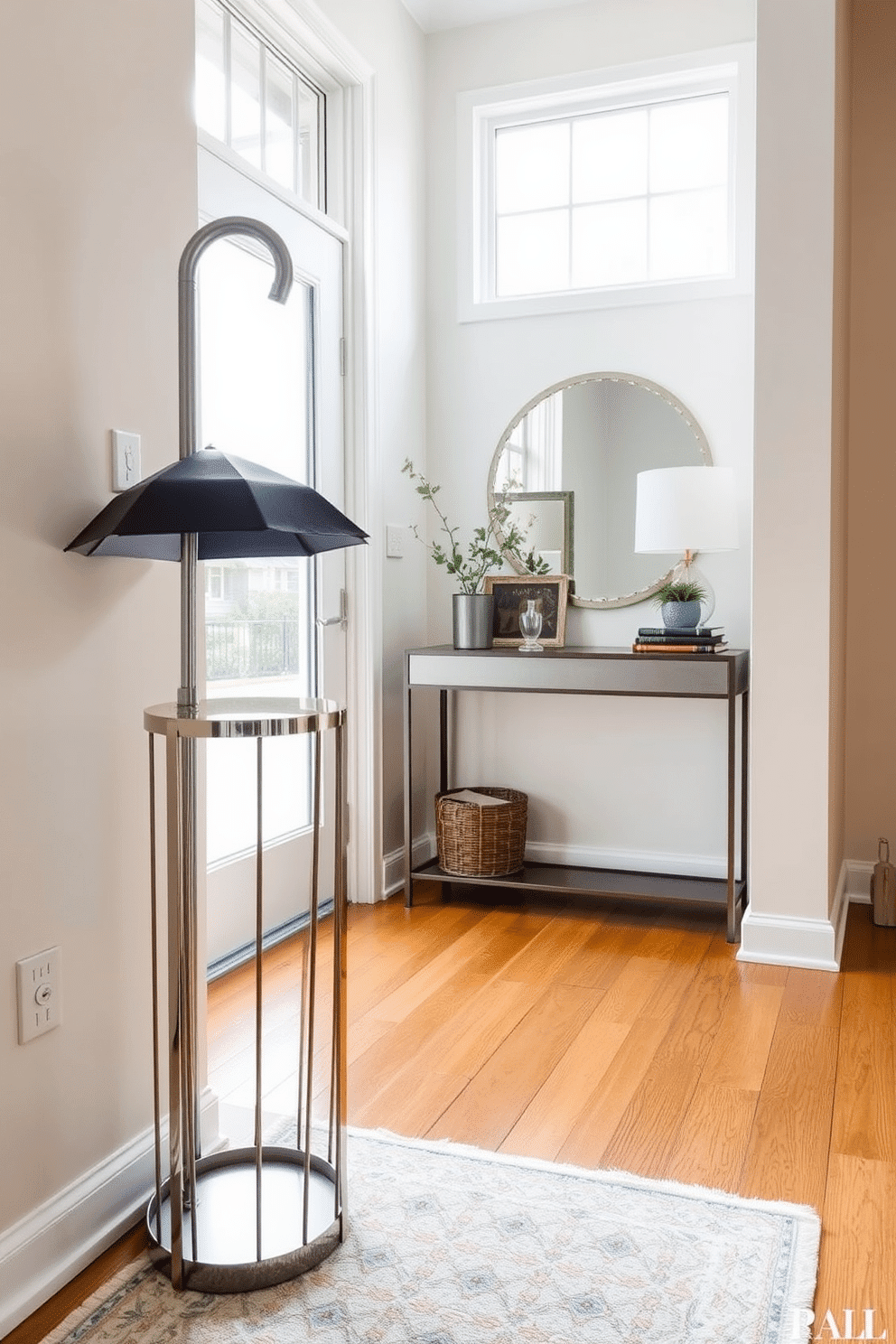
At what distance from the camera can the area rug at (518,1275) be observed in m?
1.46

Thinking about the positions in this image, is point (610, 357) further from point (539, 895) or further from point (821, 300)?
point (539, 895)

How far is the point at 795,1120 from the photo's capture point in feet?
6.70

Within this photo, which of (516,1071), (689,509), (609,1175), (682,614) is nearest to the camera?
(609,1175)

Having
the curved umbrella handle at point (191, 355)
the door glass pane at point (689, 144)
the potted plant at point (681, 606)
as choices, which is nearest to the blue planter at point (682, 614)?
the potted plant at point (681, 606)

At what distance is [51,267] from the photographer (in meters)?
1.55

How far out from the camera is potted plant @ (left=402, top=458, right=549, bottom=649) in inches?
139

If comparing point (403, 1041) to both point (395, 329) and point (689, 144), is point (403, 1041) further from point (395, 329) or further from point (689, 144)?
point (689, 144)

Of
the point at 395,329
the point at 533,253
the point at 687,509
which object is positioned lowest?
the point at 687,509

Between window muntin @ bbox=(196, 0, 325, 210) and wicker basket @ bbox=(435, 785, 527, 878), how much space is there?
1.91m

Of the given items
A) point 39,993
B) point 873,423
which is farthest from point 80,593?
point 873,423

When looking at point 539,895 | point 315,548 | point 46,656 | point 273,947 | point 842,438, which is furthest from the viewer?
point 539,895

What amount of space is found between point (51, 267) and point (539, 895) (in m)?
2.60

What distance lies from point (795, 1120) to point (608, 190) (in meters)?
2.98

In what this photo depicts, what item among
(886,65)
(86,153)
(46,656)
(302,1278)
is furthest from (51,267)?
(886,65)
